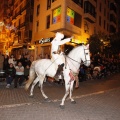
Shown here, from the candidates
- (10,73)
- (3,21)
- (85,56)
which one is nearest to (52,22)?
(10,73)

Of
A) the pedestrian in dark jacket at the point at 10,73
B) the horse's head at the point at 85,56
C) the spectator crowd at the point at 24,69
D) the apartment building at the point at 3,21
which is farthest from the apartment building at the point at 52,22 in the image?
the horse's head at the point at 85,56

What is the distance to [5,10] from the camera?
54000 mm

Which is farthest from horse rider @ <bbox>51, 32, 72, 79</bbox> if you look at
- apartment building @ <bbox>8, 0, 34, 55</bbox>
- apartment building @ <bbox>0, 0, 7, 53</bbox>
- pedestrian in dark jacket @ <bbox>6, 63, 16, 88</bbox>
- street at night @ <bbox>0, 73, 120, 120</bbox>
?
apartment building @ <bbox>0, 0, 7, 53</bbox>

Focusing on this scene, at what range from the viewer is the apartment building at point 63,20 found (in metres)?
26.9

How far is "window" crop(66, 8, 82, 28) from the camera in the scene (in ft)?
90.6

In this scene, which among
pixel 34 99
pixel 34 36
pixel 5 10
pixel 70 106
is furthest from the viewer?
pixel 5 10

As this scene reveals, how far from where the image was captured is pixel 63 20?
2611cm

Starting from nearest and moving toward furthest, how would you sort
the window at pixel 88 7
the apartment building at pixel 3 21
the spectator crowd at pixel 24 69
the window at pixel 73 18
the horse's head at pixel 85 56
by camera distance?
the horse's head at pixel 85 56
the spectator crowd at pixel 24 69
the window at pixel 73 18
the window at pixel 88 7
the apartment building at pixel 3 21

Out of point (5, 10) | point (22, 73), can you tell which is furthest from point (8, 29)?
point (22, 73)

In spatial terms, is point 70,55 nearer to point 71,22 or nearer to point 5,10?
point 71,22

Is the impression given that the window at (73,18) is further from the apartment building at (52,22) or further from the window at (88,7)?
the window at (88,7)

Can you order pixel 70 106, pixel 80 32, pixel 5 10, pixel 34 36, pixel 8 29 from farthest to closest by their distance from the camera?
pixel 5 10
pixel 8 29
pixel 34 36
pixel 80 32
pixel 70 106

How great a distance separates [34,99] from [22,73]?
4.13 metres

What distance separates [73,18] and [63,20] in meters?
3.33
